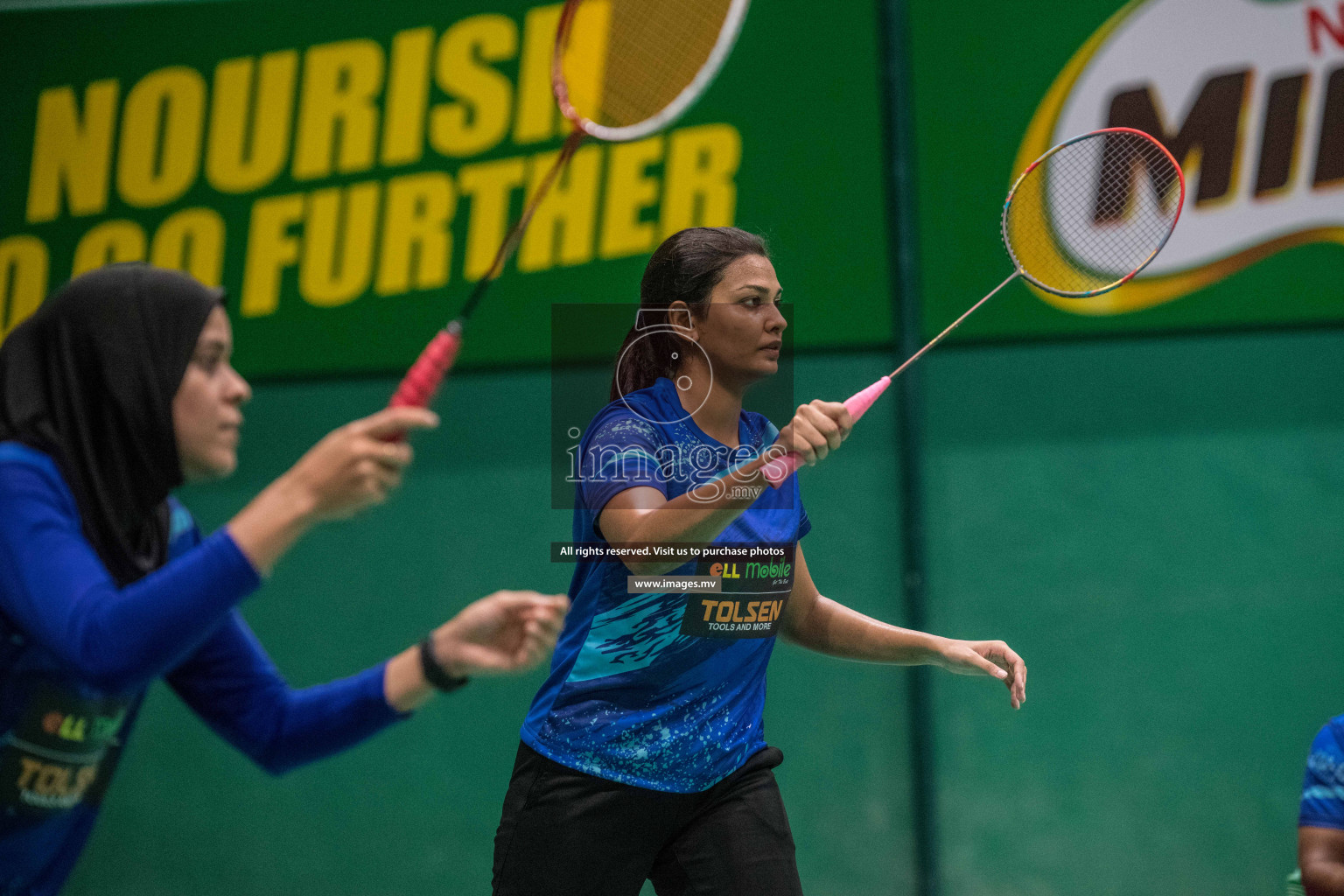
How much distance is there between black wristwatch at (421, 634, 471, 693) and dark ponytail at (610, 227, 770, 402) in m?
0.83

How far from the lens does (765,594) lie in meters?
2.11

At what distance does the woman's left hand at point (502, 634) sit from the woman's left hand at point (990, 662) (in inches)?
37.1

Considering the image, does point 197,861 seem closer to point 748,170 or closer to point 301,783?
point 301,783

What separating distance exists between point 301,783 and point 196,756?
14.7 inches

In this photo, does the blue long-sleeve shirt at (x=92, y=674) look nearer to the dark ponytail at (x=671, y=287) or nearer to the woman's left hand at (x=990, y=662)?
the dark ponytail at (x=671, y=287)

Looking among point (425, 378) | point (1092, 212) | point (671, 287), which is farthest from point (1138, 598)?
point (425, 378)

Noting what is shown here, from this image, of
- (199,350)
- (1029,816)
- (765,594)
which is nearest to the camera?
(199,350)

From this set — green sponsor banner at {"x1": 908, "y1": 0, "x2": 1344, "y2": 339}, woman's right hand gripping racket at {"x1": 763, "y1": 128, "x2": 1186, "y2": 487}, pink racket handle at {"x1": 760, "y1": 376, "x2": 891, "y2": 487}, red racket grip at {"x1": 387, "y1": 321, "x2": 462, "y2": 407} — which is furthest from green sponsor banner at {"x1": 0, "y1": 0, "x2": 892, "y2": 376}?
red racket grip at {"x1": 387, "y1": 321, "x2": 462, "y2": 407}

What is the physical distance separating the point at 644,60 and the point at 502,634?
1432 mm

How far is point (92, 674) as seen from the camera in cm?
120

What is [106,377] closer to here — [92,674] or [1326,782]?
[92,674]

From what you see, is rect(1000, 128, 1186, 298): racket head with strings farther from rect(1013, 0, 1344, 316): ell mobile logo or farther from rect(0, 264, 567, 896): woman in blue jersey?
rect(0, 264, 567, 896): woman in blue jersey

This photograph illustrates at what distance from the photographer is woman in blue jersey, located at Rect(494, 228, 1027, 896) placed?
197cm

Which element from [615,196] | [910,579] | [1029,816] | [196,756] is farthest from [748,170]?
[196,756]
